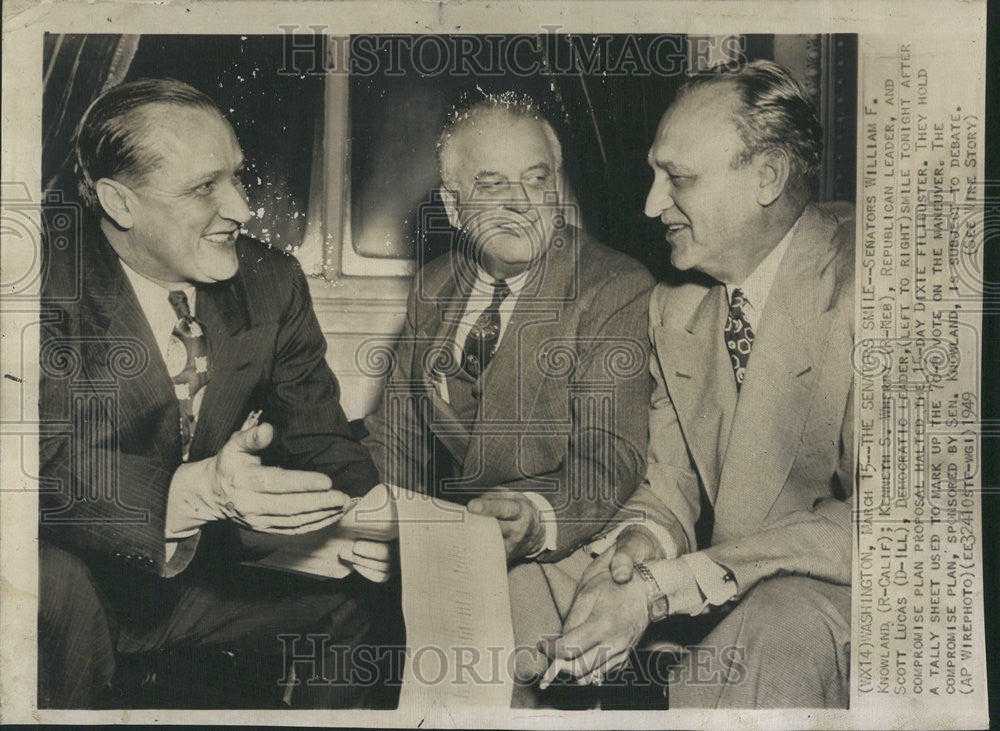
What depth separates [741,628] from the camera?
2811 mm

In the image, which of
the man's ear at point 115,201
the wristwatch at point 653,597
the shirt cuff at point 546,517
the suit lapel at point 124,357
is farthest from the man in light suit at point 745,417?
the man's ear at point 115,201

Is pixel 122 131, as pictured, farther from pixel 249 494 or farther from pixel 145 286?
pixel 249 494

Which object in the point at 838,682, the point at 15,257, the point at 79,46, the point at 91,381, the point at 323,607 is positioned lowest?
the point at 838,682

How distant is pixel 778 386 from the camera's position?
2783 mm

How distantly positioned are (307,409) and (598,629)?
0.98 meters

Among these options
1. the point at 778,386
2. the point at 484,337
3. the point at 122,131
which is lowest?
the point at 778,386

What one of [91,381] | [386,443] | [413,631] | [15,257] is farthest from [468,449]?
[15,257]

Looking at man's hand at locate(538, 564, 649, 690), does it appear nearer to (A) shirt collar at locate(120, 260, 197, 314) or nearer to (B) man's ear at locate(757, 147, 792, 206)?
(B) man's ear at locate(757, 147, 792, 206)

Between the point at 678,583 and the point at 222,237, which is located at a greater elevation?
the point at 222,237

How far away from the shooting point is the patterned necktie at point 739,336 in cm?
279

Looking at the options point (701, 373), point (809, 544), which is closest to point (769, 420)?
point (701, 373)

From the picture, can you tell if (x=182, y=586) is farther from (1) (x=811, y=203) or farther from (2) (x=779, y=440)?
(1) (x=811, y=203)

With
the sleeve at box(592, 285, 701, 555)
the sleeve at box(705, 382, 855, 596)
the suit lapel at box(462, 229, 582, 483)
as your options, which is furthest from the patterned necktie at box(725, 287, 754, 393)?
the suit lapel at box(462, 229, 582, 483)

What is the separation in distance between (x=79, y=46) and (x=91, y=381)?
0.91m
